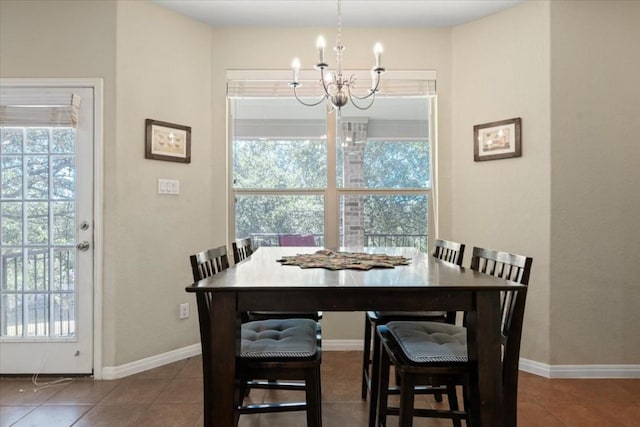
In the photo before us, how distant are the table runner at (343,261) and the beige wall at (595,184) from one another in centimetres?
142

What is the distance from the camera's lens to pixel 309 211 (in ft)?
11.5

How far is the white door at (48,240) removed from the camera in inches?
108

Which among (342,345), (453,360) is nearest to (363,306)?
(453,360)

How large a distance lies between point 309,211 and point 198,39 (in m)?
1.67

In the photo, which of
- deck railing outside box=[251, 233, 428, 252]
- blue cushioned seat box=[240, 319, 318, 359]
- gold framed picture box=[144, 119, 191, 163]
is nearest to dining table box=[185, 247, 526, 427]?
blue cushioned seat box=[240, 319, 318, 359]

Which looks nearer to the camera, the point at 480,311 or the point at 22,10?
the point at 480,311

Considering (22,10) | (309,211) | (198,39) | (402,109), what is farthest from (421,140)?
(22,10)

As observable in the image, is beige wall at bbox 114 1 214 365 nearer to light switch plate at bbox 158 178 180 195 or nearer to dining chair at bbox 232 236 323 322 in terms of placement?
light switch plate at bbox 158 178 180 195

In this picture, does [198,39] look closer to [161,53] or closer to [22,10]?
[161,53]

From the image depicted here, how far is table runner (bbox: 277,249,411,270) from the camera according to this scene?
1870mm

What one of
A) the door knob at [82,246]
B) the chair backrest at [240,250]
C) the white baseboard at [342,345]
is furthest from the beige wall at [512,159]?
the door knob at [82,246]

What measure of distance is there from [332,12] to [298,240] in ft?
6.06

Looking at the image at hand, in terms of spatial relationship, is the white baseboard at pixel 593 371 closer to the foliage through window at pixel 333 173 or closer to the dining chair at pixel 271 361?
the foliage through window at pixel 333 173

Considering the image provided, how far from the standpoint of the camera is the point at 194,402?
93.5 inches
